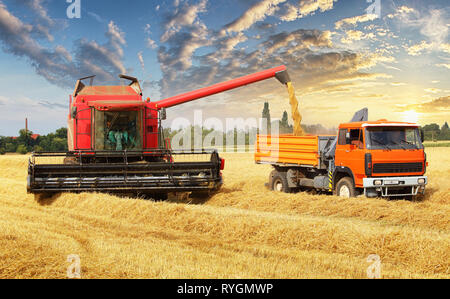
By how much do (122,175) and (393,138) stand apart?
24.7 feet

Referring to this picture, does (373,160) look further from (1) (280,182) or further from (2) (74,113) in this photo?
(2) (74,113)

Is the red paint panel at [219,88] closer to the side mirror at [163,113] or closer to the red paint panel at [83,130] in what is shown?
the side mirror at [163,113]

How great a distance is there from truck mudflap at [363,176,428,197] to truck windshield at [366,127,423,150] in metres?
0.87

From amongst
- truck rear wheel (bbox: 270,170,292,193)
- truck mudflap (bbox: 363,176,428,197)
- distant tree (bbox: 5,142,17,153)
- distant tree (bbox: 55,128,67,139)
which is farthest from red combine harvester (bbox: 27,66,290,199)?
distant tree (bbox: 5,142,17,153)

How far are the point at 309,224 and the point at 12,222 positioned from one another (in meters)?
5.78

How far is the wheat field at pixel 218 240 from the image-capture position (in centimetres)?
567

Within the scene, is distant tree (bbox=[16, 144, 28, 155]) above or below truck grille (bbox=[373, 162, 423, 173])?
above

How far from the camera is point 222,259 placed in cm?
613

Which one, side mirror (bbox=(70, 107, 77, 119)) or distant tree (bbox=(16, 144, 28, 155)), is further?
distant tree (bbox=(16, 144, 28, 155))

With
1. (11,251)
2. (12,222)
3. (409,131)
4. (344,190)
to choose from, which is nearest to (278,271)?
(11,251)

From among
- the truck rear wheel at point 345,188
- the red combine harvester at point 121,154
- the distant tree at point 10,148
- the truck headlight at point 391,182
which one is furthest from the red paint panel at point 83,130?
the distant tree at point 10,148

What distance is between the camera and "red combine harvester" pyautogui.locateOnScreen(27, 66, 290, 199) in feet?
38.8

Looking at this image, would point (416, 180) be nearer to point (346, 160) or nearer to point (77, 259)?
point (346, 160)

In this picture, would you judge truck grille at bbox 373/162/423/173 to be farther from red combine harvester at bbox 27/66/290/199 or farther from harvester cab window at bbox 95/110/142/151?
harvester cab window at bbox 95/110/142/151
